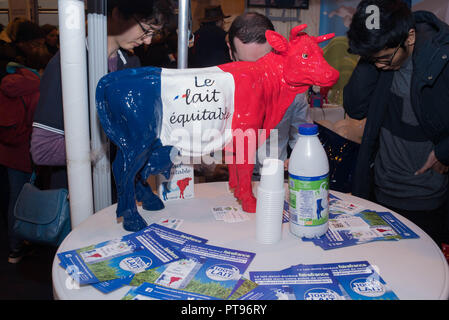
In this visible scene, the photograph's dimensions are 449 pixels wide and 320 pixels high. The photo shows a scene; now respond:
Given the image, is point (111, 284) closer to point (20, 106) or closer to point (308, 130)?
point (308, 130)

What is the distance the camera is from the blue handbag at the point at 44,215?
131 centimetres

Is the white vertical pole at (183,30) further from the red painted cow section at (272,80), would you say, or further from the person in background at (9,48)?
the person in background at (9,48)

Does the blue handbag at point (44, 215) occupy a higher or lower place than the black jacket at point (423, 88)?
lower

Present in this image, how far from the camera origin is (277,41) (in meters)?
1.08

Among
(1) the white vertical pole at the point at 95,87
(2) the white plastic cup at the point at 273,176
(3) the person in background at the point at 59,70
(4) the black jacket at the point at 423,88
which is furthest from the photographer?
(4) the black jacket at the point at 423,88


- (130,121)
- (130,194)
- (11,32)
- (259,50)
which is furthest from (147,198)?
(11,32)

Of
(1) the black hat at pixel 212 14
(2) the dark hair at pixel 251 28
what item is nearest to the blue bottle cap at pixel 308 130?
(2) the dark hair at pixel 251 28

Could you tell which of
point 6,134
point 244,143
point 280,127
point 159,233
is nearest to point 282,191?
point 244,143

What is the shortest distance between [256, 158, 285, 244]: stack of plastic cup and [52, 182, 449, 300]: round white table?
0.10 ft

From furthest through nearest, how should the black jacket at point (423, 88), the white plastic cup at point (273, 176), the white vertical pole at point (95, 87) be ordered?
the black jacket at point (423, 88)
the white vertical pole at point (95, 87)
the white plastic cup at point (273, 176)

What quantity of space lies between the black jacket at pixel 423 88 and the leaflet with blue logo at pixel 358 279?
0.77 m

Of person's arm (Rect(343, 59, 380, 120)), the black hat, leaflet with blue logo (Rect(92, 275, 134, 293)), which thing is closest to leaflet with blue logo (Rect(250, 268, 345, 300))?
leaflet with blue logo (Rect(92, 275, 134, 293))

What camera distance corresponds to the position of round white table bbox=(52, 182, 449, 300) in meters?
0.75
